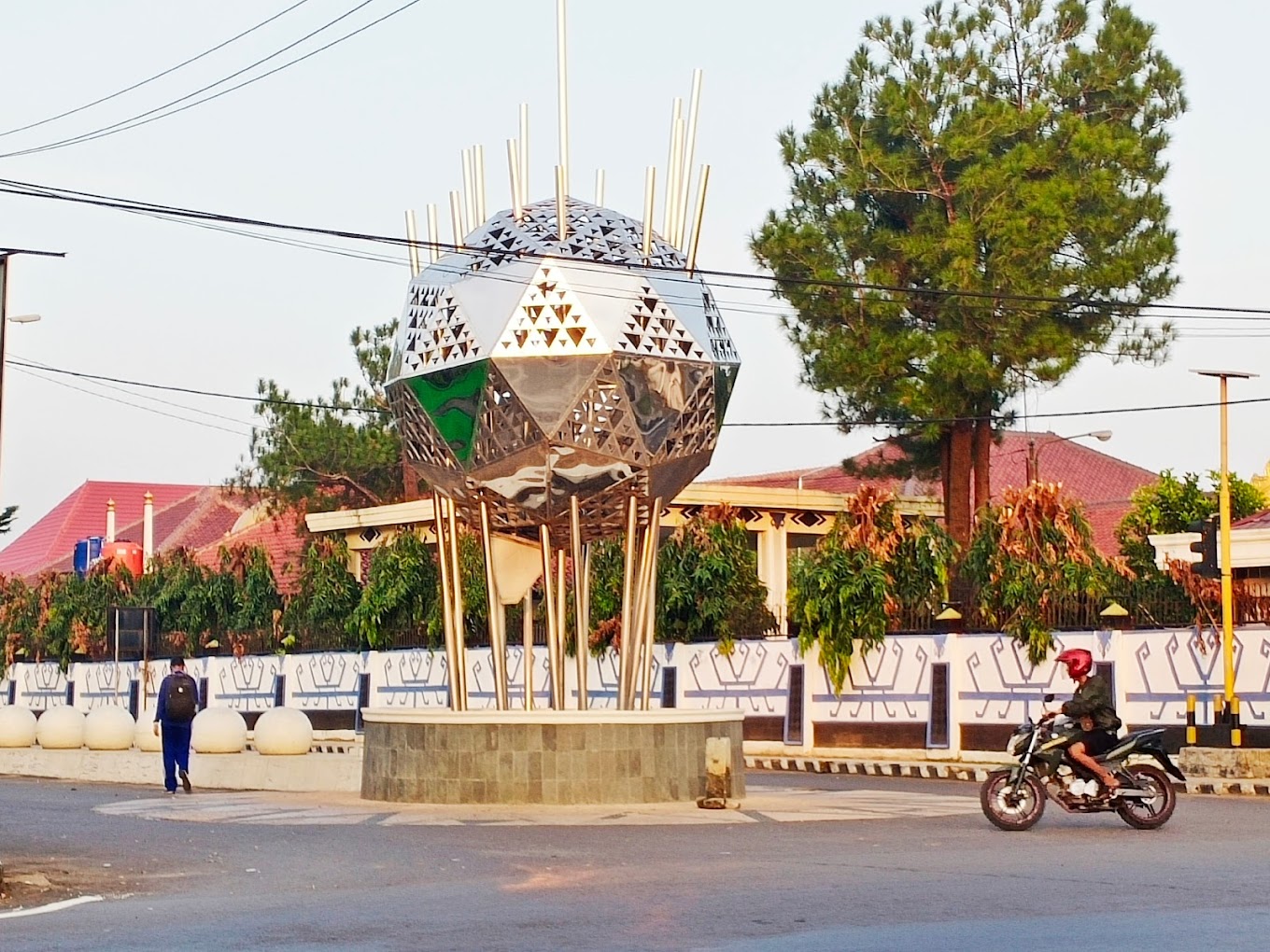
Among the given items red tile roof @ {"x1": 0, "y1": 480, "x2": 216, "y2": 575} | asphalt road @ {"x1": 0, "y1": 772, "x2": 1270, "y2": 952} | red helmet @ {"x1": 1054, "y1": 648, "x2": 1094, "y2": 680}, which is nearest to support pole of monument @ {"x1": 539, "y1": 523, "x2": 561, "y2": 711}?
asphalt road @ {"x1": 0, "y1": 772, "x2": 1270, "y2": 952}

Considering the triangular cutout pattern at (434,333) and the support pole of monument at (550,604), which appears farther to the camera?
the support pole of monument at (550,604)

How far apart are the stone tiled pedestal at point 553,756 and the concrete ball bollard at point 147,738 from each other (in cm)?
955

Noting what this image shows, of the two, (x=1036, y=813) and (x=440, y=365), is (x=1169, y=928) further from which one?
(x=440, y=365)

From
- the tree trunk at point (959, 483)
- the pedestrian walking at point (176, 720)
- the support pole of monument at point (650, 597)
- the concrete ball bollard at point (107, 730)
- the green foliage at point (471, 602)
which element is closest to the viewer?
the support pole of monument at point (650, 597)

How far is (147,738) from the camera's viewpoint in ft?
88.8

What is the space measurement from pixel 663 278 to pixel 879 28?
19.9 meters

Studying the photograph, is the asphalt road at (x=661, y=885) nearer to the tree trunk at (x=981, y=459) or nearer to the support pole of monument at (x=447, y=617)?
the support pole of monument at (x=447, y=617)

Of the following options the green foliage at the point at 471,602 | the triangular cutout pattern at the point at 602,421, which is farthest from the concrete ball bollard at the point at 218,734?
the green foliage at the point at 471,602

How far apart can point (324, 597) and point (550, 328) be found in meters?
25.9

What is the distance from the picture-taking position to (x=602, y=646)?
119ft

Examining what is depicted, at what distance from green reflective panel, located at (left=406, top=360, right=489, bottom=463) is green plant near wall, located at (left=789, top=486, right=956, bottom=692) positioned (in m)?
14.6

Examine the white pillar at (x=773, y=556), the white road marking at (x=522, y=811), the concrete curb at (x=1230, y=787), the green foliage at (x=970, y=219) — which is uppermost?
the green foliage at (x=970, y=219)

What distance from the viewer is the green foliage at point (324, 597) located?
42.4m

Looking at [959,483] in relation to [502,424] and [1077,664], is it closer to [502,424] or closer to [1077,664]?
[502,424]
